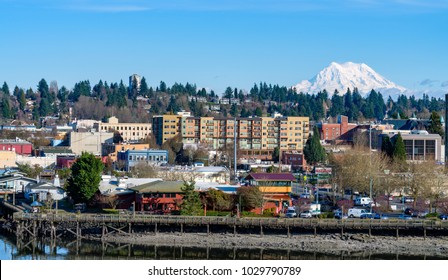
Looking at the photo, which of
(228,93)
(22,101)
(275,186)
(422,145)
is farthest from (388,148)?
(228,93)

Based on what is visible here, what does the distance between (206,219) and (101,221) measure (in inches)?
131

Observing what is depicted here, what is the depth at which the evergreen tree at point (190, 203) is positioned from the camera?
3265cm

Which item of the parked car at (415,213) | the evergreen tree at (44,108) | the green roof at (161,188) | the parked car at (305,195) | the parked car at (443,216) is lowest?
the parked car at (415,213)

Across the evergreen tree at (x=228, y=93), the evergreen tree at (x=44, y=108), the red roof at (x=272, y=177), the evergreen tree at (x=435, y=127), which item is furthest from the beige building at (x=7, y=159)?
the evergreen tree at (x=228, y=93)

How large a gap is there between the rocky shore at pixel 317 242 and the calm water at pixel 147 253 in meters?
0.47

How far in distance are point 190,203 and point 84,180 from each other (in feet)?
17.6

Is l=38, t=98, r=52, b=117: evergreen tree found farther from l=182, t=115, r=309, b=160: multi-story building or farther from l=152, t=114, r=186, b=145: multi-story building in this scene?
l=182, t=115, r=309, b=160: multi-story building

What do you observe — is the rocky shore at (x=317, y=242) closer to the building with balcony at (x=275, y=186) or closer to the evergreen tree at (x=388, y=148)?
the building with balcony at (x=275, y=186)

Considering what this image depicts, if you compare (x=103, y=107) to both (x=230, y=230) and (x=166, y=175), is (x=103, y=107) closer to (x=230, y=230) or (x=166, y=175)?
(x=166, y=175)

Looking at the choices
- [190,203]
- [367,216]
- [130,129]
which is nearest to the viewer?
[190,203]

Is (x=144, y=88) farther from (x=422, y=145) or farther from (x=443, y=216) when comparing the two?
(x=443, y=216)

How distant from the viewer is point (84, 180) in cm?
3638

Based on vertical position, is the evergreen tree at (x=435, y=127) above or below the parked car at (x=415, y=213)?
above

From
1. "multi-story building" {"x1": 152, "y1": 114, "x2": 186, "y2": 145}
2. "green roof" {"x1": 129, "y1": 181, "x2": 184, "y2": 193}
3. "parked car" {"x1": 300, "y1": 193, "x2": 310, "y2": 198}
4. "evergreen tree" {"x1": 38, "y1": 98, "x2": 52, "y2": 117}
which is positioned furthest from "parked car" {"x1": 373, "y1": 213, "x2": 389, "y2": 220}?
"evergreen tree" {"x1": 38, "y1": 98, "x2": 52, "y2": 117}
